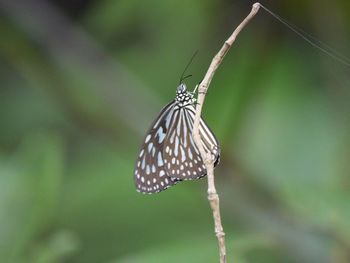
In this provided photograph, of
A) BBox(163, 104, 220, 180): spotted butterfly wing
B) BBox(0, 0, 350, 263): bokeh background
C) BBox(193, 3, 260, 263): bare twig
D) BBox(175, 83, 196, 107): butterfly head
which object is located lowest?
BBox(193, 3, 260, 263): bare twig

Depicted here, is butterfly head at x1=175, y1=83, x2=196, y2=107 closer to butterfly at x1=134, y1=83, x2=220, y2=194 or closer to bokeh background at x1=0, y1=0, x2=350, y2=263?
butterfly at x1=134, y1=83, x2=220, y2=194

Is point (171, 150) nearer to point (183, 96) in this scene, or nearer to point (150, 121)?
point (183, 96)

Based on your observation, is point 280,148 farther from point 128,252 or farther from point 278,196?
point 128,252

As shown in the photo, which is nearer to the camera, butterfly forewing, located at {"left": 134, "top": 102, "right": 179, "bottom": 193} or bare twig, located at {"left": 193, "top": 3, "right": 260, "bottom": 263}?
bare twig, located at {"left": 193, "top": 3, "right": 260, "bottom": 263}

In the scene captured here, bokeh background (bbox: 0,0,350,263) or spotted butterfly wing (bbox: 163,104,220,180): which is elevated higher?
bokeh background (bbox: 0,0,350,263)

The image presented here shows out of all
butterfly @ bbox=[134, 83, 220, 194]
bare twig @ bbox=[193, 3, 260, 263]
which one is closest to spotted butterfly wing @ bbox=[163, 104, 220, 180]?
butterfly @ bbox=[134, 83, 220, 194]

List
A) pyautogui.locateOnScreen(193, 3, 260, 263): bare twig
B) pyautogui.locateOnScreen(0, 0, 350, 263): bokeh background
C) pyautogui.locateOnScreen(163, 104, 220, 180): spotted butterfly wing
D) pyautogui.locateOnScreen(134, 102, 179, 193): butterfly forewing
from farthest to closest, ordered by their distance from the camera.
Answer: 1. pyautogui.locateOnScreen(0, 0, 350, 263): bokeh background
2. pyautogui.locateOnScreen(134, 102, 179, 193): butterfly forewing
3. pyautogui.locateOnScreen(163, 104, 220, 180): spotted butterfly wing
4. pyautogui.locateOnScreen(193, 3, 260, 263): bare twig

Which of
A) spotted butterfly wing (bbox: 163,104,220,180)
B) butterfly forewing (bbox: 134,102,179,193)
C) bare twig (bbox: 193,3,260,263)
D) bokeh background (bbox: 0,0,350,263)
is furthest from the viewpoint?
bokeh background (bbox: 0,0,350,263)

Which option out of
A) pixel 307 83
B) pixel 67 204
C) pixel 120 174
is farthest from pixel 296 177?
pixel 67 204
